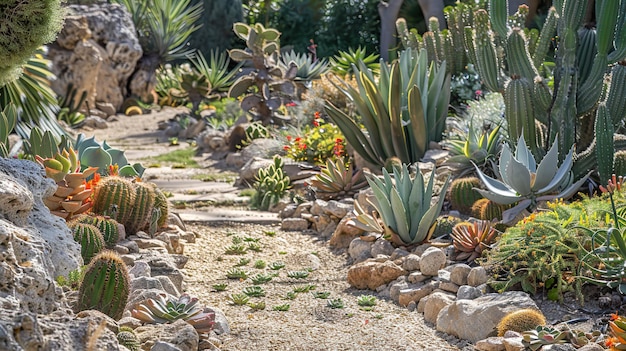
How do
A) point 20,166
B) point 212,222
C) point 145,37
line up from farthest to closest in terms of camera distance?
point 145,37, point 212,222, point 20,166

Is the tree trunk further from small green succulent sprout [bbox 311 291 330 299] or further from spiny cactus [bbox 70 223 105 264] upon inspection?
spiny cactus [bbox 70 223 105 264]

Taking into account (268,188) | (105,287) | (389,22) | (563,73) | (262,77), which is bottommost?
(268,188)

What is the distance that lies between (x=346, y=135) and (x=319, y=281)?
2.61 m

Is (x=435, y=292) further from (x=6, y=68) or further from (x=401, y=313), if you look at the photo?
(x=6, y=68)

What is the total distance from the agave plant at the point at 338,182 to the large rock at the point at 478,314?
3.23 meters

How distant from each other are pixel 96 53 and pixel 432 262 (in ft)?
42.7

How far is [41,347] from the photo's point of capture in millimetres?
2354

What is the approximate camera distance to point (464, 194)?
6.29 m

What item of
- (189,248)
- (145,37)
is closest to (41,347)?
(189,248)

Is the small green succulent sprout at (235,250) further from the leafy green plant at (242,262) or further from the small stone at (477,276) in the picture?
the small stone at (477,276)

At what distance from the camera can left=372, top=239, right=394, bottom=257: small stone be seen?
565cm

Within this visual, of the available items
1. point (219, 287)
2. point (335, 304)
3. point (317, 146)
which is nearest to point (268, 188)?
point (317, 146)

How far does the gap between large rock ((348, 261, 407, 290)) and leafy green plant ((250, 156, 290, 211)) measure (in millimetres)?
2727

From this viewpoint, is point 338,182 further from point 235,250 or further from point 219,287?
point 219,287
